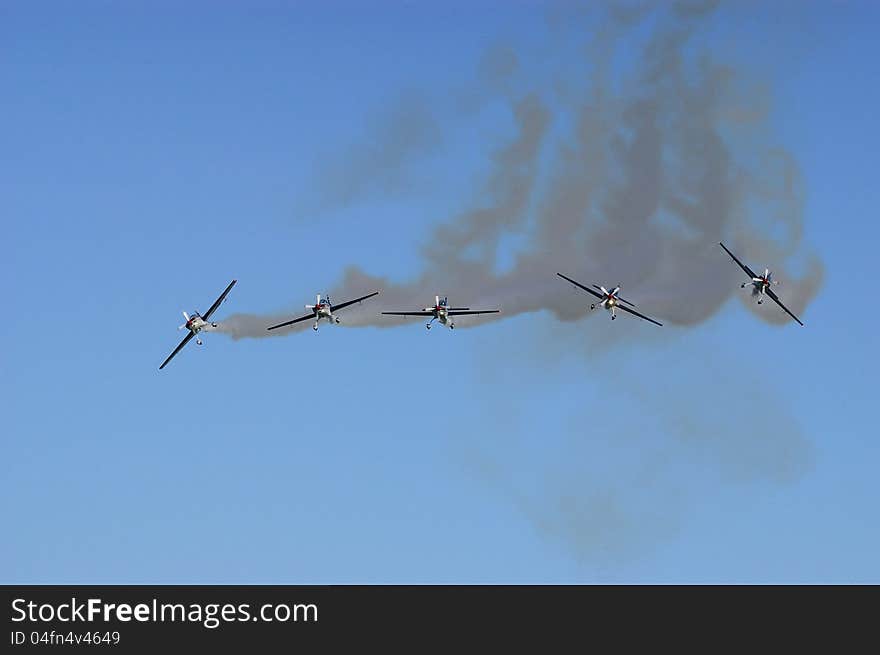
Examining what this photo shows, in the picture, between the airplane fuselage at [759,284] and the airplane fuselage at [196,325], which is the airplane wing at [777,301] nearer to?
the airplane fuselage at [759,284]

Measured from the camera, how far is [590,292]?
566ft

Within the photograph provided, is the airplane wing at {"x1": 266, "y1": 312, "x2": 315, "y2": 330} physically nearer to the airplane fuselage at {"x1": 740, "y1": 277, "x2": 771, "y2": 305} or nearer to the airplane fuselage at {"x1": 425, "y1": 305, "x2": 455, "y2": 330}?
the airplane fuselage at {"x1": 425, "y1": 305, "x2": 455, "y2": 330}

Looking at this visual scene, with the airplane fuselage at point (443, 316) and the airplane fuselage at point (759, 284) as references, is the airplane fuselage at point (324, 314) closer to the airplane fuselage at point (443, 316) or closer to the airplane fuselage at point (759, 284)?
the airplane fuselage at point (443, 316)

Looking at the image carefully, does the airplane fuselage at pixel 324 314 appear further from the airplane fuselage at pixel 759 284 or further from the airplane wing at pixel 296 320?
the airplane fuselage at pixel 759 284

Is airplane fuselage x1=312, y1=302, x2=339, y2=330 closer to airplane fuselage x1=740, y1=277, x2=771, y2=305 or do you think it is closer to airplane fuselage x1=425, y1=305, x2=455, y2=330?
airplane fuselage x1=425, y1=305, x2=455, y2=330

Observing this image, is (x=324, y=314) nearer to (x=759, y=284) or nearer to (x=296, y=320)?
(x=296, y=320)

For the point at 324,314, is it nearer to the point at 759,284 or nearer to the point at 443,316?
the point at 443,316

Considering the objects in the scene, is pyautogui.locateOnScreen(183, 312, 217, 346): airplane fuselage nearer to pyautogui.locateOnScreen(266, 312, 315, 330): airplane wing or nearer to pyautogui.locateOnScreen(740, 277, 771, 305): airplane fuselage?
pyautogui.locateOnScreen(266, 312, 315, 330): airplane wing
